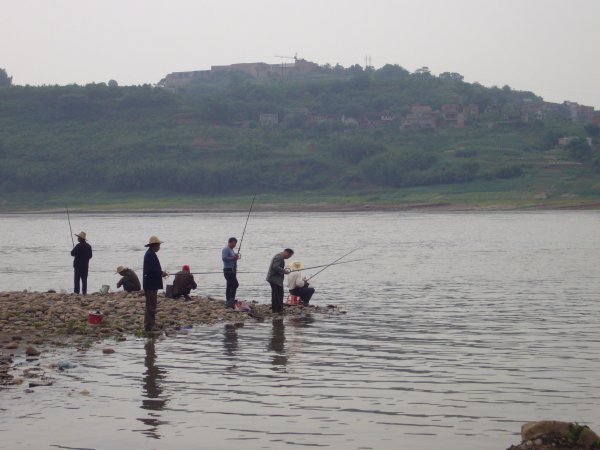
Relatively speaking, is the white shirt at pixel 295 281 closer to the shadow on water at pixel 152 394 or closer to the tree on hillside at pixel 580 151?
the shadow on water at pixel 152 394

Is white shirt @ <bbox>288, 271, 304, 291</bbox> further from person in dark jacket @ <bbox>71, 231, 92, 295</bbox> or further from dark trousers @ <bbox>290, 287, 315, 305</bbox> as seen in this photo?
person in dark jacket @ <bbox>71, 231, 92, 295</bbox>

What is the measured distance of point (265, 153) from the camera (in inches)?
4402

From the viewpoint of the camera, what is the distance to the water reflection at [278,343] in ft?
46.2

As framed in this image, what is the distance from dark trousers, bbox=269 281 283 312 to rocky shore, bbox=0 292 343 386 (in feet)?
0.52

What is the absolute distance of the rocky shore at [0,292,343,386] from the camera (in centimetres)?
1491

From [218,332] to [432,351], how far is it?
377 centimetres

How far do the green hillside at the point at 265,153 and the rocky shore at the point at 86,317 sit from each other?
70826 mm

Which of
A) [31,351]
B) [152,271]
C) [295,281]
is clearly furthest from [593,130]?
[31,351]

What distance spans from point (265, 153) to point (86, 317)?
95.2 m

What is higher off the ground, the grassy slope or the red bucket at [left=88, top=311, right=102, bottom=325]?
the grassy slope

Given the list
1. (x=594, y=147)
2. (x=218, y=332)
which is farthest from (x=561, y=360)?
(x=594, y=147)

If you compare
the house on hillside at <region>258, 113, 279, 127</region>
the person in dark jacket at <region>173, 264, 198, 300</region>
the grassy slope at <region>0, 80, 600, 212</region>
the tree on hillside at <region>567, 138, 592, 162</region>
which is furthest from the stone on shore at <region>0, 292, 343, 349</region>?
the house on hillside at <region>258, 113, 279, 127</region>

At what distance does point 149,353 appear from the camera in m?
14.5

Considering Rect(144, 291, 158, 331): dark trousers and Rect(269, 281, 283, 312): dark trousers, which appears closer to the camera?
Rect(144, 291, 158, 331): dark trousers
